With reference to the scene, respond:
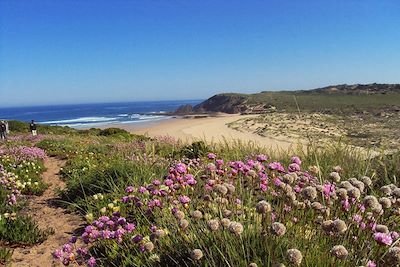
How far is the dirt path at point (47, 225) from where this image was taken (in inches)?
216

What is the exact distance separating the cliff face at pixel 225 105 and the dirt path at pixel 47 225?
2642 inches

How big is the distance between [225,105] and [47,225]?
77.3m

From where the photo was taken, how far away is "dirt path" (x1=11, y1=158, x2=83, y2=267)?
18.0ft

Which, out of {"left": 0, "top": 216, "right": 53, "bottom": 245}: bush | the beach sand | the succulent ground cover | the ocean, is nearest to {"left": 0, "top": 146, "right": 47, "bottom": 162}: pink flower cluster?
the succulent ground cover

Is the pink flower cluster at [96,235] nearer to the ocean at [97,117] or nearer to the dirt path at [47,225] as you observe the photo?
the dirt path at [47,225]

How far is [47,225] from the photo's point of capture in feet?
22.5

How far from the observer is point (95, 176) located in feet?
28.5

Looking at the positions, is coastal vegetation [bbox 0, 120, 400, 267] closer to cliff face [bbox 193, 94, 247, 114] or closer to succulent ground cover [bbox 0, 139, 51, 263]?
succulent ground cover [bbox 0, 139, 51, 263]

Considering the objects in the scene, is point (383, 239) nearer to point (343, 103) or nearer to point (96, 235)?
point (96, 235)

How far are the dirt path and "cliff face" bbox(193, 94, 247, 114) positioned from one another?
67.1 meters

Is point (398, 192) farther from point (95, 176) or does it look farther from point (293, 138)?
point (293, 138)

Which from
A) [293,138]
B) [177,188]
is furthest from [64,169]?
[293,138]

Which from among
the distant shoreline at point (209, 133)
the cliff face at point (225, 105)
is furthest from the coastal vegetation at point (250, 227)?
the cliff face at point (225, 105)

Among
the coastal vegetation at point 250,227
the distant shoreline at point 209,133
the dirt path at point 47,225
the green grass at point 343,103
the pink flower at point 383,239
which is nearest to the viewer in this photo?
→ the pink flower at point 383,239
